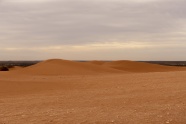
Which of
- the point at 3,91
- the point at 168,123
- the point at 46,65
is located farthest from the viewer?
the point at 46,65

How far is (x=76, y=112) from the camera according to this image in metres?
7.89

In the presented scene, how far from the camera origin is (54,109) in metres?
8.52

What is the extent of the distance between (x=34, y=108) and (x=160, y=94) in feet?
14.4

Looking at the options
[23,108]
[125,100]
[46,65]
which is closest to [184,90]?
[125,100]

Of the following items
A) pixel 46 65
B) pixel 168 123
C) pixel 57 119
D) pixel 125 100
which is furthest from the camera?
pixel 46 65

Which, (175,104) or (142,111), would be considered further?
(175,104)

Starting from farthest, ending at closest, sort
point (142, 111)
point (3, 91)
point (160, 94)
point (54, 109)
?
point (3, 91)
point (160, 94)
point (54, 109)
point (142, 111)

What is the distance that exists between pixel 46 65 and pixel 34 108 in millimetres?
24566

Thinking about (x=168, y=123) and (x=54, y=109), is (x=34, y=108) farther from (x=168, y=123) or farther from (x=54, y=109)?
(x=168, y=123)

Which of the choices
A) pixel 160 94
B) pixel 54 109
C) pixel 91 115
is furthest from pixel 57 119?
pixel 160 94

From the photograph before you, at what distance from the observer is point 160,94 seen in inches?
424

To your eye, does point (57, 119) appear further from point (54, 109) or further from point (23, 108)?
point (23, 108)

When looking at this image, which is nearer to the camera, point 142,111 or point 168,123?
point 168,123

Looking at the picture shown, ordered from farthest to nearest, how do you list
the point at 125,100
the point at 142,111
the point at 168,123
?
the point at 125,100 < the point at 142,111 < the point at 168,123
